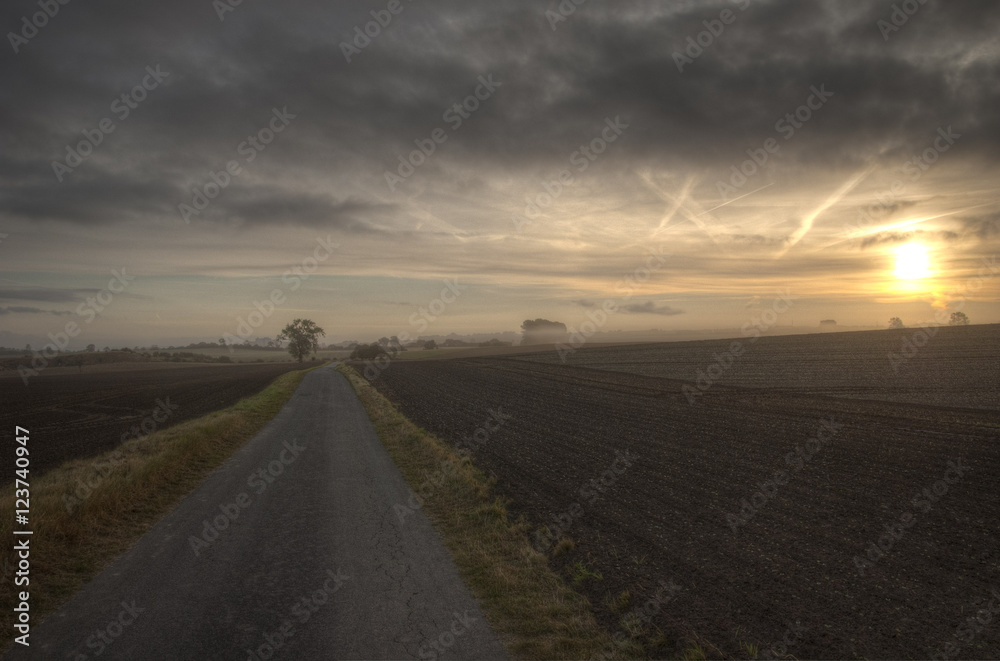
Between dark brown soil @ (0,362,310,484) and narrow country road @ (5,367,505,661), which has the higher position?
narrow country road @ (5,367,505,661)

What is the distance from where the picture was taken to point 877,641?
561 cm

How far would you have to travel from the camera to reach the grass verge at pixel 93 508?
696 centimetres

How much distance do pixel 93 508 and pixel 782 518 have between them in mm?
12826

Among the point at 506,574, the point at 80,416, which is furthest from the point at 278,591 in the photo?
the point at 80,416

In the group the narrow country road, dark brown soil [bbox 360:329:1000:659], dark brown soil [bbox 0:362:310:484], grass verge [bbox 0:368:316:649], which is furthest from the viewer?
dark brown soil [bbox 0:362:310:484]

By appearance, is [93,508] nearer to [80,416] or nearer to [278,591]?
[278,591]

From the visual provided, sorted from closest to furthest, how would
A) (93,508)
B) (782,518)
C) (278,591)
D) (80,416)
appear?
(278,591) → (93,508) → (782,518) → (80,416)

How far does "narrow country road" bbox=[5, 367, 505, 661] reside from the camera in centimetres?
535

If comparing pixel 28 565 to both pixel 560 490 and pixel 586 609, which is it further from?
pixel 560 490

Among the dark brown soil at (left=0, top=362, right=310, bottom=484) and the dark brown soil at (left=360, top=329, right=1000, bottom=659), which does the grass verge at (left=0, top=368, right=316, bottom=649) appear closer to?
the dark brown soil at (left=0, top=362, right=310, bottom=484)

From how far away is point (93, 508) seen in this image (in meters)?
9.45

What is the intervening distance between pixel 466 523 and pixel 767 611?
5172 millimetres

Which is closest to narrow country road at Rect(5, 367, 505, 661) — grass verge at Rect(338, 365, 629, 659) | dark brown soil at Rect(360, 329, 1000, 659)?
grass verge at Rect(338, 365, 629, 659)

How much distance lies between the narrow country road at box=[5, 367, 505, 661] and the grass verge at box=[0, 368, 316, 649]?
0.35m
